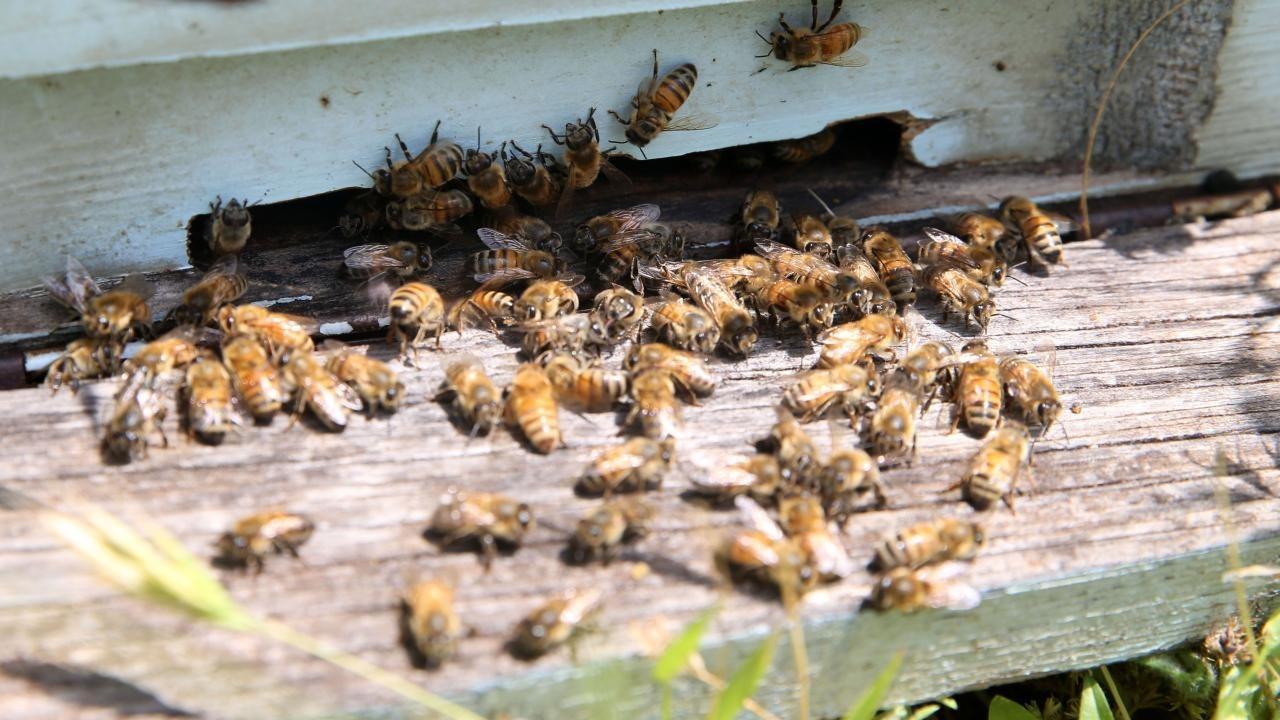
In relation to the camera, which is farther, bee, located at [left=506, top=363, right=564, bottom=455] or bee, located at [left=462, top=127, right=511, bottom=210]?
bee, located at [left=462, top=127, right=511, bottom=210]

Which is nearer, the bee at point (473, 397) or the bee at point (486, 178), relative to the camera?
the bee at point (473, 397)

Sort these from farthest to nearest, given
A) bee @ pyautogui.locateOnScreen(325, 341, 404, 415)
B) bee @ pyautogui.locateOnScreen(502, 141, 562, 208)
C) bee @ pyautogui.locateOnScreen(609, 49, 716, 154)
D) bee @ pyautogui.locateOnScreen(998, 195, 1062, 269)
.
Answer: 1. bee @ pyautogui.locateOnScreen(998, 195, 1062, 269)
2. bee @ pyautogui.locateOnScreen(502, 141, 562, 208)
3. bee @ pyautogui.locateOnScreen(609, 49, 716, 154)
4. bee @ pyautogui.locateOnScreen(325, 341, 404, 415)

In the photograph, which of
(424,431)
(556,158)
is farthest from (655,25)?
(424,431)

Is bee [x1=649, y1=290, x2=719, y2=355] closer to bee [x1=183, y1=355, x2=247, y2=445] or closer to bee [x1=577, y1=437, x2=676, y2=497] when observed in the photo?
bee [x1=577, y1=437, x2=676, y2=497]

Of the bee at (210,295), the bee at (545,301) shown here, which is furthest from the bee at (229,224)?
the bee at (545,301)

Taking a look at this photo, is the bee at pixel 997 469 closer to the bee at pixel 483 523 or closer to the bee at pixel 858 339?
the bee at pixel 858 339

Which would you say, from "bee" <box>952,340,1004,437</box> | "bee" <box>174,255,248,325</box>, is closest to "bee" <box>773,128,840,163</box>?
"bee" <box>952,340,1004,437</box>
